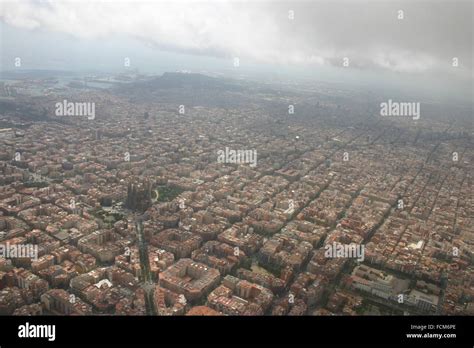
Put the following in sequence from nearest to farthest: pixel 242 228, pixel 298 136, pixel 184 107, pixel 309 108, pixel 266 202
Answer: pixel 242 228
pixel 266 202
pixel 298 136
pixel 184 107
pixel 309 108

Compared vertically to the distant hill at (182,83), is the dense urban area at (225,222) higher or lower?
lower

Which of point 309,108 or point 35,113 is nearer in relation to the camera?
point 35,113

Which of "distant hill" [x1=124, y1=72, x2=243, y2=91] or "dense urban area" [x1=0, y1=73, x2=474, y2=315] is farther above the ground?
"distant hill" [x1=124, y1=72, x2=243, y2=91]

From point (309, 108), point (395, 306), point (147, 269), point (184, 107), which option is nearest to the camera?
point (395, 306)

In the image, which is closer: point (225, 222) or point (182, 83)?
point (225, 222)

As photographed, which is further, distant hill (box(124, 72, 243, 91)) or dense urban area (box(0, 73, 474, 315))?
distant hill (box(124, 72, 243, 91))

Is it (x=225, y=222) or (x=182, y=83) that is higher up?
(x=182, y=83)

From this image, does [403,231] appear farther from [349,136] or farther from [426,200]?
[349,136]

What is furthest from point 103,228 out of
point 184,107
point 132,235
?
point 184,107

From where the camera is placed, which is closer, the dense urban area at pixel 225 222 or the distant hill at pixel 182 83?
the dense urban area at pixel 225 222

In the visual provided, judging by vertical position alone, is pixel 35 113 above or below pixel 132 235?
above

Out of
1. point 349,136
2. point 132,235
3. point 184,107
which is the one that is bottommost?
point 132,235
